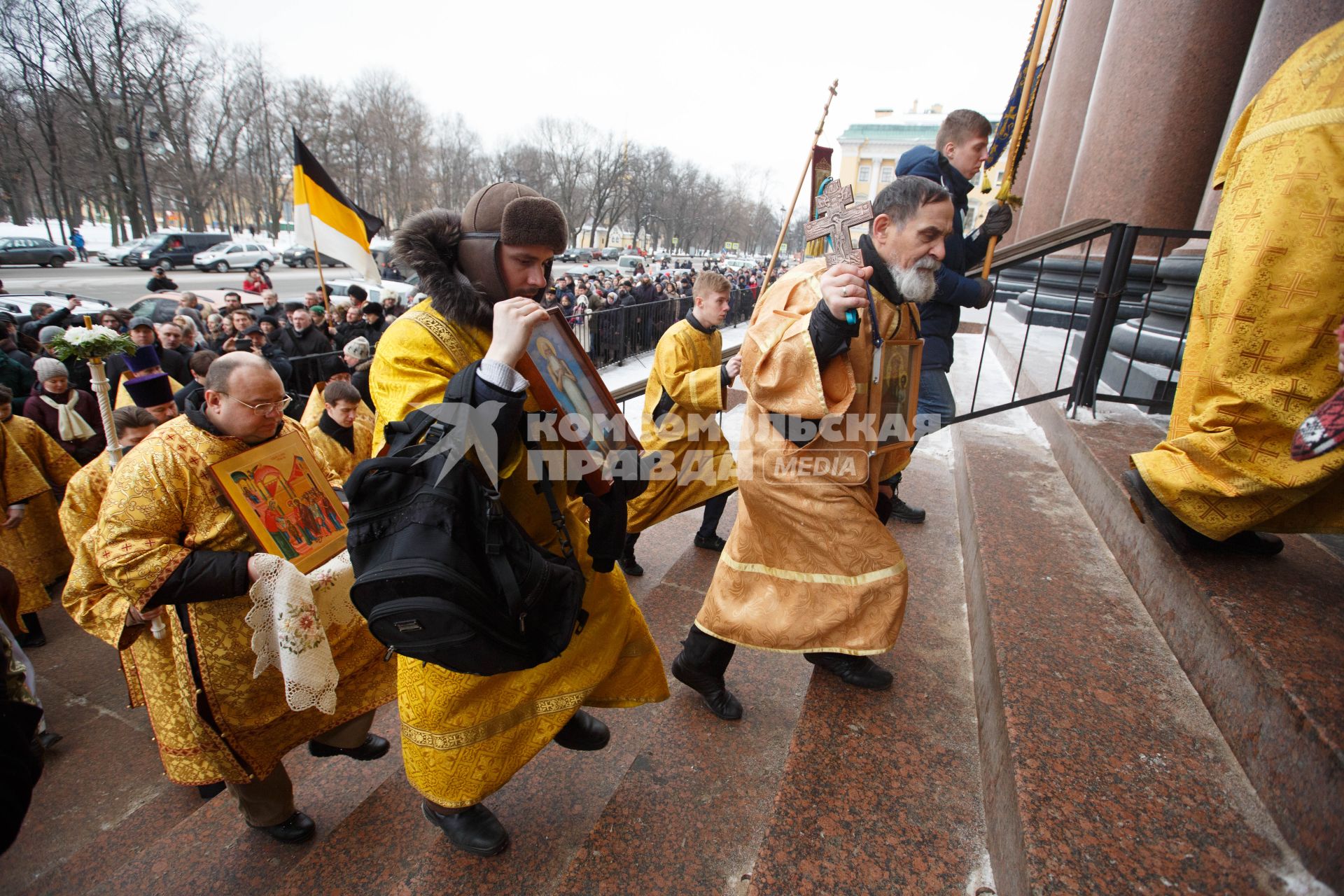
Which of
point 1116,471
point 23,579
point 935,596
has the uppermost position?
point 1116,471

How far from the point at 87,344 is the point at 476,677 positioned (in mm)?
2629

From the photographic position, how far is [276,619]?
2184 mm

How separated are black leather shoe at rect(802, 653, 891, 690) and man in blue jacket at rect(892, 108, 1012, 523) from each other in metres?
1.51

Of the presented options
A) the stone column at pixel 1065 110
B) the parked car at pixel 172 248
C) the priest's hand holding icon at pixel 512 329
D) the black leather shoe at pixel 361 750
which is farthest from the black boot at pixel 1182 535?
the parked car at pixel 172 248

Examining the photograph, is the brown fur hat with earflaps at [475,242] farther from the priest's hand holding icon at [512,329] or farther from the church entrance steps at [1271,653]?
the church entrance steps at [1271,653]

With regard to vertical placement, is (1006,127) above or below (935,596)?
above

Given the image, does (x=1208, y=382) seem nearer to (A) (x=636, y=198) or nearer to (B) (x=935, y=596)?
(B) (x=935, y=596)

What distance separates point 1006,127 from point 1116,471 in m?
1.86

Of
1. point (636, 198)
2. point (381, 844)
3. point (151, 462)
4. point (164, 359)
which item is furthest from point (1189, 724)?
point (636, 198)

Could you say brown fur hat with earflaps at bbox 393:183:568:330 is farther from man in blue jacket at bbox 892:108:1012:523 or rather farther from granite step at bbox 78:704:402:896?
man in blue jacket at bbox 892:108:1012:523

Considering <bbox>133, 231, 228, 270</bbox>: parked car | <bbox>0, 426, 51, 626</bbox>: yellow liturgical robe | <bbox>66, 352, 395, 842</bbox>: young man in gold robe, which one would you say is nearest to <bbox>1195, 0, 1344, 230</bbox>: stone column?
<bbox>66, 352, 395, 842</bbox>: young man in gold robe

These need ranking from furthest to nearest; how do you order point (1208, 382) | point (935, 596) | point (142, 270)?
point (142, 270) → point (935, 596) → point (1208, 382)

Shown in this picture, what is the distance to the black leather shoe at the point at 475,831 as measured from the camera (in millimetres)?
2029

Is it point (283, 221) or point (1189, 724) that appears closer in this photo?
point (1189, 724)
